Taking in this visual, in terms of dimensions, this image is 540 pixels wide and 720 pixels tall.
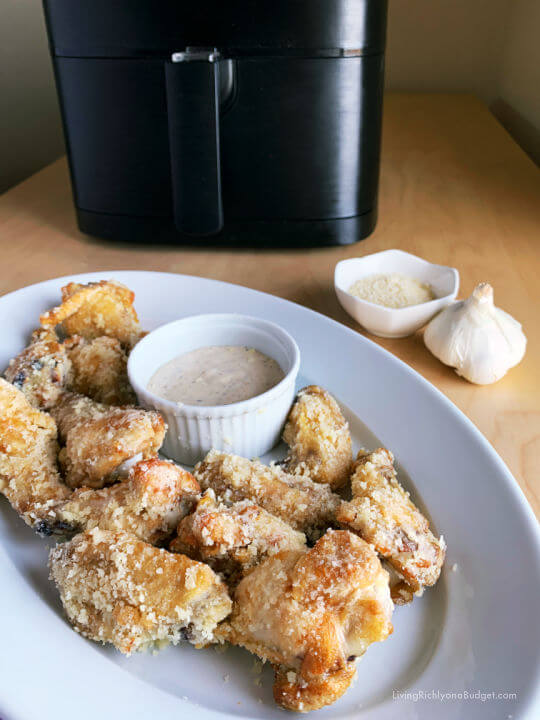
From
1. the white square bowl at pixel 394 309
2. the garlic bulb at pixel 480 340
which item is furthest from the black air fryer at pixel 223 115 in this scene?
the garlic bulb at pixel 480 340

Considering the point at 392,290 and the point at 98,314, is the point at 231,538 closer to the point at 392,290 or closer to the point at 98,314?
the point at 98,314

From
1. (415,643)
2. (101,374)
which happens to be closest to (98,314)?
(101,374)

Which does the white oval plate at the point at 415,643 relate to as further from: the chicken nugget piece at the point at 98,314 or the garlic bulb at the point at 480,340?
the chicken nugget piece at the point at 98,314

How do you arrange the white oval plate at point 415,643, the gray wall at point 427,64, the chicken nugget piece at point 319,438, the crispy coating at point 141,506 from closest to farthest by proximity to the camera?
the white oval plate at point 415,643
the crispy coating at point 141,506
the chicken nugget piece at point 319,438
the gray wall at point 427,64

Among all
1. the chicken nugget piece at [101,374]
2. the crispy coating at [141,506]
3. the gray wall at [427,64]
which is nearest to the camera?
the crispy coating at [141,506]

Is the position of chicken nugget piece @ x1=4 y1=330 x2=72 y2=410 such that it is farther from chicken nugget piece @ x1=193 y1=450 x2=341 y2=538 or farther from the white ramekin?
chicken nugget piece @ x1=193 y1=450 x2=341 y2=538

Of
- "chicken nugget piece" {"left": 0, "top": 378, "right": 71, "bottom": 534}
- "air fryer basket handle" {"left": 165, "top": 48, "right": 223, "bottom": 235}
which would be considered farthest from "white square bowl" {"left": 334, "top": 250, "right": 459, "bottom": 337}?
"chicken nugget piece" {"left": 0, "top": 378, "right": 71, "bottom": 534}

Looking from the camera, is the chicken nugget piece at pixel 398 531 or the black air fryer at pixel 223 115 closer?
the chicken nugget piece at pixel 398 531

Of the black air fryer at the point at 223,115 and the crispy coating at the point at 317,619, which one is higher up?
the black air fryer at the point at 223,115
